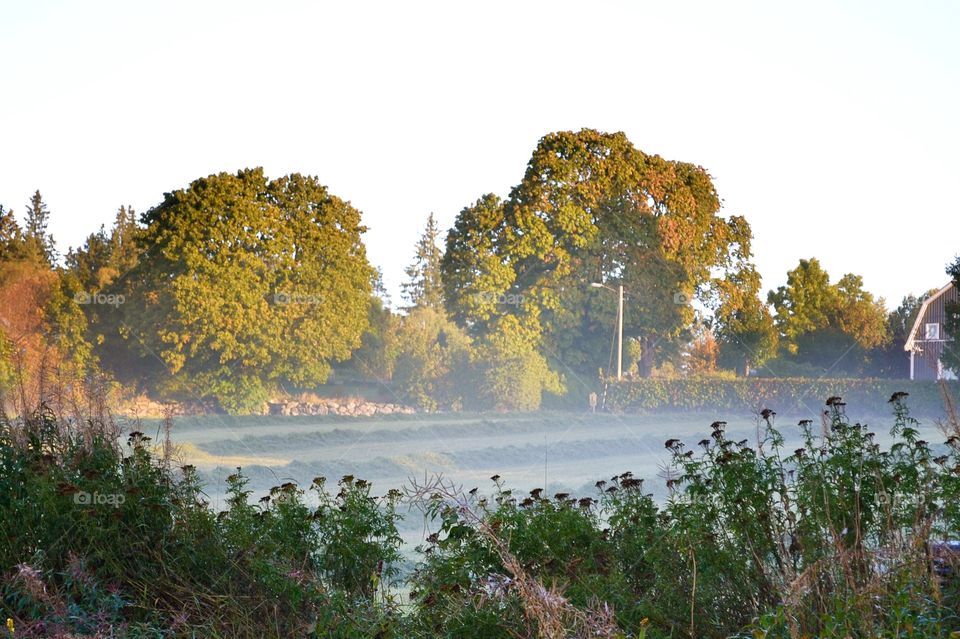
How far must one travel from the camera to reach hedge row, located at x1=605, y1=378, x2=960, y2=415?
2958 centimetres

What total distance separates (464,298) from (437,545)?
2539cm

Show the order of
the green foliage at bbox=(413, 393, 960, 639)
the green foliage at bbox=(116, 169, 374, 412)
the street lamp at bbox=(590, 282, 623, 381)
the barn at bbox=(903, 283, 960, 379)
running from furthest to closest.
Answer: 1. the barn at bbox=(903, 283, 960, 379)
2. the street lamp at bbox=(590, 282, 623, 381)
3. the green foliage at bbox=(116, 169, 374, 412)
4. the green foliage at bbox=(413, 393, 960, 639)

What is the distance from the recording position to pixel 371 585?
529 centimetres

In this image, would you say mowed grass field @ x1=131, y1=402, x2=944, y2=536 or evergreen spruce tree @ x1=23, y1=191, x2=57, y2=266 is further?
evergreen spruce tree @ x1=23, y1=191, x2=57, y2=266

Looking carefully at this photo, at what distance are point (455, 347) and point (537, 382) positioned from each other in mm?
2814

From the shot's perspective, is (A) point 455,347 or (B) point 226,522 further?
(A) point 455,347

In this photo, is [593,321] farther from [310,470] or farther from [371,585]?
[371,585]

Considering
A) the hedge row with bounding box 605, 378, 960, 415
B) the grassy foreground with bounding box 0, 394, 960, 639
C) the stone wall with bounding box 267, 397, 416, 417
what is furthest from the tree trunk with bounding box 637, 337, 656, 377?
the grassy foreground with bounding box 0, 394, 960, 639

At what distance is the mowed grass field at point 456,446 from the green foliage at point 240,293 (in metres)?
1.73

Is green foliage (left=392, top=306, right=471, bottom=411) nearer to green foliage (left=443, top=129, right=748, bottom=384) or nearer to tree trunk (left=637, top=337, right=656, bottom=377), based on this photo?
green foliage (left=443, top=129, right=748, bottom=384)

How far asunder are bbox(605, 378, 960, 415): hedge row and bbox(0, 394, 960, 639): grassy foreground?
25.1 meters

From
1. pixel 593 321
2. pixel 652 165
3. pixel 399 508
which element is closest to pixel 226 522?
pixel 399 508

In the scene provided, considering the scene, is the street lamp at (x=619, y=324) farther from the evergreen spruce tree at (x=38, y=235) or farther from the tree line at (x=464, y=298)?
the evergreen spruce tree at (x=38, y=235)

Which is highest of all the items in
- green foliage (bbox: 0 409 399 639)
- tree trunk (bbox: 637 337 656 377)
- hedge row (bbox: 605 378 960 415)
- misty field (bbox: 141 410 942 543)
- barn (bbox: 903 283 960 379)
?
barn (bbox: 903 283 960 379)
